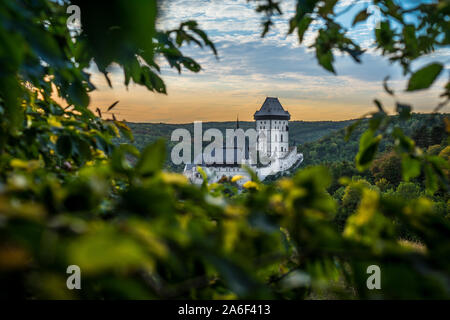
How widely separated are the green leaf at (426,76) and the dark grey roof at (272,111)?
57.7 metres

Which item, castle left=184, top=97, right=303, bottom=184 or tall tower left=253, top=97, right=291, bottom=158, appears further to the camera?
tall tower left=253, top=97, right=291, bottom=158

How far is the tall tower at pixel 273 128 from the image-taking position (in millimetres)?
57812

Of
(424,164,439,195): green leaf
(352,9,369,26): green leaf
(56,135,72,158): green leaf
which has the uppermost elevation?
(352,9,369,26): green leaf

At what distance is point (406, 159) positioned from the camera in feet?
3.24

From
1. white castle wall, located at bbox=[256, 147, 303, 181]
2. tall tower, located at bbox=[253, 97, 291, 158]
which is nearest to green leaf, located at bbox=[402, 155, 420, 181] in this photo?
white castle wall, located at bbox=[256, 147, 303, 181]

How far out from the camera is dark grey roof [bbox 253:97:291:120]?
57.9 metres

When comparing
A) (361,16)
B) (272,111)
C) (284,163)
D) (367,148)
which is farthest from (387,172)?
(272,111)

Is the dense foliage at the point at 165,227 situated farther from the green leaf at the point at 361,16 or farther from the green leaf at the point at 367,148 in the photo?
the green leaf at the point at 361,16

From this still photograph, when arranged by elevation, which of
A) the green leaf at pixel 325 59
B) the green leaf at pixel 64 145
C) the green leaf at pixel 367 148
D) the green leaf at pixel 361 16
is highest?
the green leaf at pixel 361 16

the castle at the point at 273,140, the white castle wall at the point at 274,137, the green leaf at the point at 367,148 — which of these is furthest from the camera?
the white castle wall at the point at 274,137

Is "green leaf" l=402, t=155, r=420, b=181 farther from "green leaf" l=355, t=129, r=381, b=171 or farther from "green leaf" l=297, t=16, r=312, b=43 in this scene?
"green leaf" l=297, t=16, r=312, b=43

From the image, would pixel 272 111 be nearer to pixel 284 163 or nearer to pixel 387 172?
pixel 284 163

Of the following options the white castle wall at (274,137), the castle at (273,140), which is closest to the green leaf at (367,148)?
the castle at (273,140)
